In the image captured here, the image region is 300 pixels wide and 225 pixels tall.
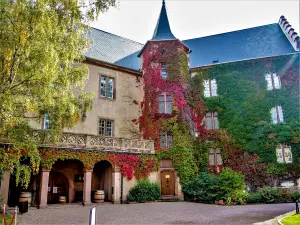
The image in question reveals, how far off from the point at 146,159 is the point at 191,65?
1124cm

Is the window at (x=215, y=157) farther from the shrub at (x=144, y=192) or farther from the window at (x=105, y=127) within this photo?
the window at (x=105, y=127)

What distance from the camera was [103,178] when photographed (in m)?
20.4

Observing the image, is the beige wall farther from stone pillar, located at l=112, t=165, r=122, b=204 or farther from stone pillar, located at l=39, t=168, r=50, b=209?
stone pillar, located at l=39, t=168, r=50, b=209

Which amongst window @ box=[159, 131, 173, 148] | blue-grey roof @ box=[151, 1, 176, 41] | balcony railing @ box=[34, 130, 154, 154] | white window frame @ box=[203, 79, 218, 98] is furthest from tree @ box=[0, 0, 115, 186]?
white window frame @ box=[203, 79, 218, 98]

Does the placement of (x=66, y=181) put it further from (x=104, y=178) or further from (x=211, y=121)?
(x=211, y=121)

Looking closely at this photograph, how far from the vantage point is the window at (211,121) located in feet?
77.9

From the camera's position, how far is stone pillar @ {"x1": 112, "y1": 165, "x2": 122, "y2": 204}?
18.0m

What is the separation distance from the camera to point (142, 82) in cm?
2453

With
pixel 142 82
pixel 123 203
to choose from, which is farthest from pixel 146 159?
pixel 142 82

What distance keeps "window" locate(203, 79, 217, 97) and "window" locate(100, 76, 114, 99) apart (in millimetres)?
8891

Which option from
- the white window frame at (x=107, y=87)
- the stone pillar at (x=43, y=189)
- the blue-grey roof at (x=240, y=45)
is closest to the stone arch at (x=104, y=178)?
the stone pillar at (x=43, y=189)

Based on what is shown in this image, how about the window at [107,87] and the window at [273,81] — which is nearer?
the window at [107,87]

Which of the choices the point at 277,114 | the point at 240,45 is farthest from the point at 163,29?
the point at 277,114

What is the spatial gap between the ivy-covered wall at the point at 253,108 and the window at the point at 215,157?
0.53 meters
